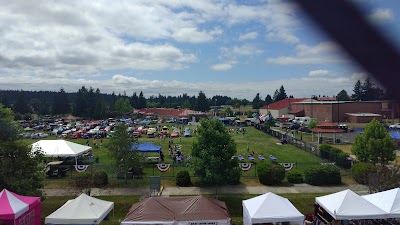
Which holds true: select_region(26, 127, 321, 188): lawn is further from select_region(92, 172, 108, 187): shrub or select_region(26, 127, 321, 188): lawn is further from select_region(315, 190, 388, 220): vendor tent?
select_region(315, 190, 388, 220): vendor tent

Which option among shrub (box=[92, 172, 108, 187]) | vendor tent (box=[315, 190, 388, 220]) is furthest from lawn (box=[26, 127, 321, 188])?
vendor tent (box=[315, 190, 388, 220])

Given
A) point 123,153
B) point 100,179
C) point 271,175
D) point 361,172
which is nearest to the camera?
point 100,179

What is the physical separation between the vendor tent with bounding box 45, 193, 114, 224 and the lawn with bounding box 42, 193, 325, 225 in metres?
2.98

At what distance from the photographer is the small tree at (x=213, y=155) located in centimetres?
1917

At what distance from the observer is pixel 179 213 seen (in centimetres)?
1295

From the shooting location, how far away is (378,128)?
1025 inches

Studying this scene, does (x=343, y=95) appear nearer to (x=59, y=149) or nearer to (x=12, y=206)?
(x=12, y=206)

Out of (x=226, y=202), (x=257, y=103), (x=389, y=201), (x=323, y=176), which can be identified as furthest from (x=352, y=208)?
(x=257, y=103)

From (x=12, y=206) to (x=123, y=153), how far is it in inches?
408

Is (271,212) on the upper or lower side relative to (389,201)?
lower

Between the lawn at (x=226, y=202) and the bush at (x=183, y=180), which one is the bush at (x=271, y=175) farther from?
the bush at (x=183, y=180)

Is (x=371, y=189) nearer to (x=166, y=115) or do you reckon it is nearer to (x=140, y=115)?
(x=166, y=115)

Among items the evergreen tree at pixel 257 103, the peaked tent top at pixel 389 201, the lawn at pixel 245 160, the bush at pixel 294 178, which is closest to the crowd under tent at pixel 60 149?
the lawn at pixel 245 160

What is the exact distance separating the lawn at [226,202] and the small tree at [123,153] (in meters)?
3.36
